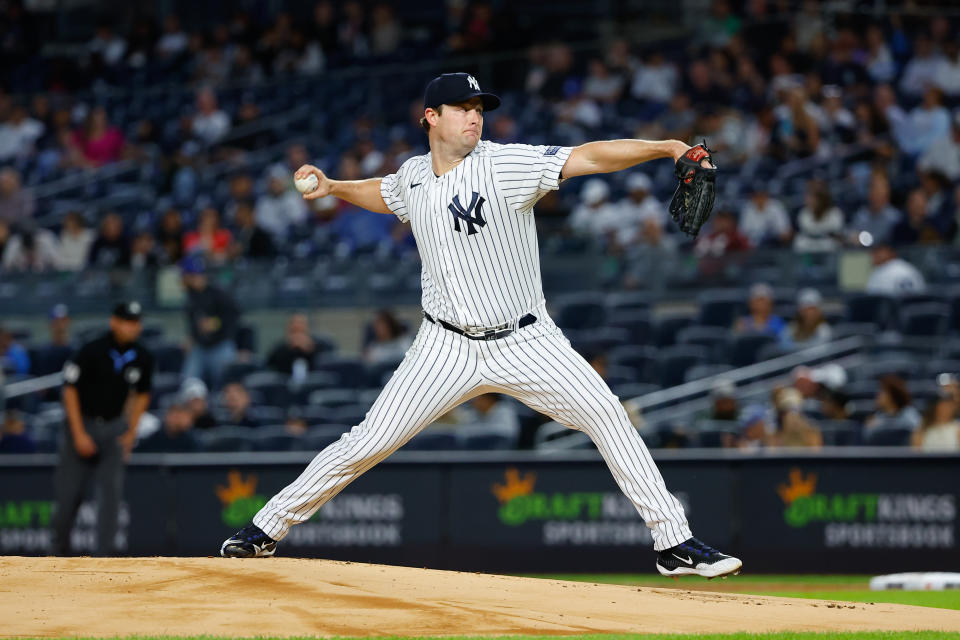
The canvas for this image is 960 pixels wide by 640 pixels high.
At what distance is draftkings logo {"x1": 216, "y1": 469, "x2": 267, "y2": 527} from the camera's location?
467 inches

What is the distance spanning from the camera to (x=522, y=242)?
242 inches

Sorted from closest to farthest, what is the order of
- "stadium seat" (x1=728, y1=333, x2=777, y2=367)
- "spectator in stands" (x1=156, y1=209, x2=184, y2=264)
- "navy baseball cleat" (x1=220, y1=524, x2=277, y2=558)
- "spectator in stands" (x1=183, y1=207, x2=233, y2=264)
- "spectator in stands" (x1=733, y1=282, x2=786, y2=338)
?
"navy baseball cleat" (x1=220, y1=524, x2=277, y2=558) < "stadium seat" (x1=728, y1=333, x2=777, y2=367) < "spectator in stands" (x1=733, y1=282, x2=786, y2=338) < "spectator in stands" (x1=156, y1=209, x2=184, y2=264) < "spectator in stands" (x1=183, y1=207, x2=233, y2=264)

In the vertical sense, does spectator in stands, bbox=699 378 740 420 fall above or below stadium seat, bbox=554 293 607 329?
below

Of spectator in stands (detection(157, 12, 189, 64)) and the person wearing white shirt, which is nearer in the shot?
the person wearing white shirt

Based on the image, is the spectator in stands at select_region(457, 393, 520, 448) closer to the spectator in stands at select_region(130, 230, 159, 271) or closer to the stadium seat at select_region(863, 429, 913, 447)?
the stadium seat at select_region(863, 429, 913, 447)

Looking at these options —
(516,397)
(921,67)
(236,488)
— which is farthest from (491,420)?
(921,67)

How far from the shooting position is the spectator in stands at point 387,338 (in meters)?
13.4

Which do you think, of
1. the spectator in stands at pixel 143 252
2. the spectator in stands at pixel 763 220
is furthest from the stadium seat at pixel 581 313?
the spectator in stands at pixel 143 252

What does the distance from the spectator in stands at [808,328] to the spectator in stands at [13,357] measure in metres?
7.24

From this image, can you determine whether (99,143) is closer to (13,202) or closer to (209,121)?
(209,121)

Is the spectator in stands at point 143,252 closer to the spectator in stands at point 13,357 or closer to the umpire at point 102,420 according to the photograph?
the spectator in stands at point 13,357

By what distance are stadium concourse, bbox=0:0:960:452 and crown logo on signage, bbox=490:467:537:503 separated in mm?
584

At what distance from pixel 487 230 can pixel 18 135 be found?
14.8 metres

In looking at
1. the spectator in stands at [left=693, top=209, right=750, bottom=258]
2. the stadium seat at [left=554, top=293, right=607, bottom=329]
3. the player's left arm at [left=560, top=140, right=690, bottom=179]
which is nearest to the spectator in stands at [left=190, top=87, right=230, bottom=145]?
the stadium seat at [left=554, top=293, right=607, bottom=329]
